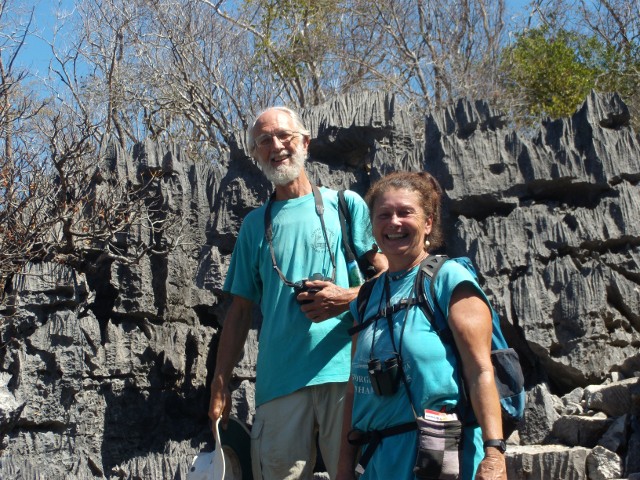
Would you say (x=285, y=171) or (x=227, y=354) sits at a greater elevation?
(x=285, y=171)

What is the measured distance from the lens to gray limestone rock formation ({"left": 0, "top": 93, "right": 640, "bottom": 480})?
5.18 m

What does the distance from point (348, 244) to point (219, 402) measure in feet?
2.59

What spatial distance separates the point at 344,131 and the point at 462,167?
91cm

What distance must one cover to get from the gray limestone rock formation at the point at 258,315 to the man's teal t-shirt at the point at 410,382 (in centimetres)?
234

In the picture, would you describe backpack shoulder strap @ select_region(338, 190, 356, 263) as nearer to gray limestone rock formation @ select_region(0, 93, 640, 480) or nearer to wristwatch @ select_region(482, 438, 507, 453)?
wristwatch @ select_region(482, 438, 507, 453)

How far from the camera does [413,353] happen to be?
2.42 m

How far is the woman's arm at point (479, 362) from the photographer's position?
2248 millimetres

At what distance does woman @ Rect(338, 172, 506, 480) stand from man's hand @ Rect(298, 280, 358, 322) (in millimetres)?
417

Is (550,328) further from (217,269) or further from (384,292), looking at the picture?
(384,292)

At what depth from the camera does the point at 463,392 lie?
2.40 m

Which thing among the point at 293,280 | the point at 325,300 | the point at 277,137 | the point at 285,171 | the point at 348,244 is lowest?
the point at 325,300

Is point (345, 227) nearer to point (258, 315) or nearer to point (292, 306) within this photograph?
point (292, 306)

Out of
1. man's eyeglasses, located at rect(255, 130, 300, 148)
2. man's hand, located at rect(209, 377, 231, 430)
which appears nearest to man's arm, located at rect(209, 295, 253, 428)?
man's hand, located at rect(209, 377, 231, 430)

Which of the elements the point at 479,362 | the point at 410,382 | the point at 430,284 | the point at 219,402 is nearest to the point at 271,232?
the point at 219,402
